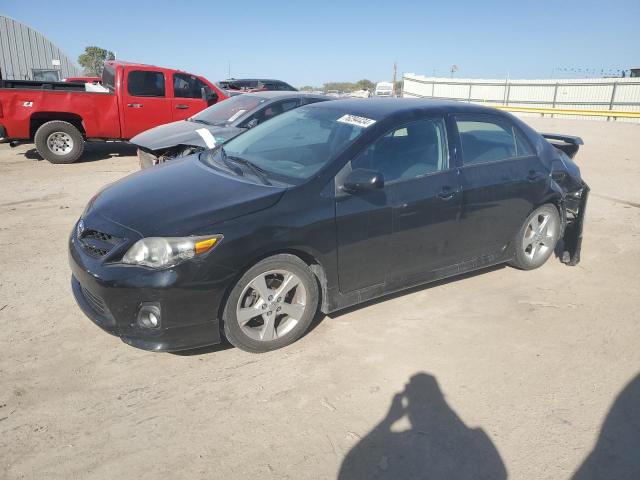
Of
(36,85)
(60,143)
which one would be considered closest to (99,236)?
(60,143)

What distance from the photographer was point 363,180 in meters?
3.27

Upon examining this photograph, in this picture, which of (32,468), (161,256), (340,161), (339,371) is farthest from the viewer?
(340,161)

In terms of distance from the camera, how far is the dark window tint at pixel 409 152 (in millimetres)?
3568

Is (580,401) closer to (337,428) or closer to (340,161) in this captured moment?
(337,428)

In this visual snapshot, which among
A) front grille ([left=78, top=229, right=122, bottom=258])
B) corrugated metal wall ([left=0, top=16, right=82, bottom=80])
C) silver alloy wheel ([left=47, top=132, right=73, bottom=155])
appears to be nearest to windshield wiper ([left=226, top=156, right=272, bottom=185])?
front grille ([left=78, top=229, right=122, bottom=258])

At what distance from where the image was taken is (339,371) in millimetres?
3123

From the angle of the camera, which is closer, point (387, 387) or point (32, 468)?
point (32, 468)

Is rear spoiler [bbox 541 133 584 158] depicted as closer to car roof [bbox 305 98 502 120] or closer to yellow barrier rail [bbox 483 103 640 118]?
car roof [bbox 305 98 502 120]

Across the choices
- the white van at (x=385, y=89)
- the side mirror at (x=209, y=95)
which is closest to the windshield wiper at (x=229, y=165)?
the side mirror at (x=209, y=95)

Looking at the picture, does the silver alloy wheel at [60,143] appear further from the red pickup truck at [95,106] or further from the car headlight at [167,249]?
the car headlight at [167,249]

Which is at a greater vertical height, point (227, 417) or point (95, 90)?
point (95, 90)

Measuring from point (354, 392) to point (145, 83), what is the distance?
29.4ft

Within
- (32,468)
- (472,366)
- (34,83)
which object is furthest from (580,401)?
(34,83)

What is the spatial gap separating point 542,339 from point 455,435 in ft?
4.49
